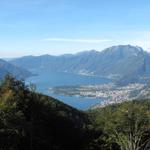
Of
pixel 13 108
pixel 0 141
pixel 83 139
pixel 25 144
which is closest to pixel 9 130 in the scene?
pixel 0 141

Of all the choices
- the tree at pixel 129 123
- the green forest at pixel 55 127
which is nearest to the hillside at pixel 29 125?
the green forest at pixel 55 127

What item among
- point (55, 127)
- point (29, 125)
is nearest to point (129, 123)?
point (29, 125)

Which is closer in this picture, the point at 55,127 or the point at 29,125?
the point at 29,125

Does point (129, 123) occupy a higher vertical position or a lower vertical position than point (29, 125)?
higher

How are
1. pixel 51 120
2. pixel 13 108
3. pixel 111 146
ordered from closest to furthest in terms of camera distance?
pixel 13 108 < pixel 111 146 < pixel 51 120

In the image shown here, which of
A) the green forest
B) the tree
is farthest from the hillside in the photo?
the tree

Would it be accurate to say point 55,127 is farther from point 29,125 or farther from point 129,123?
point 129,123

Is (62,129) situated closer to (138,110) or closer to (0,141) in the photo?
(138,110)

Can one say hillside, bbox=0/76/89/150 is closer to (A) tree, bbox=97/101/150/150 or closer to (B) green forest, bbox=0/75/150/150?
(B) green forest, bbox=0/75/150/150
